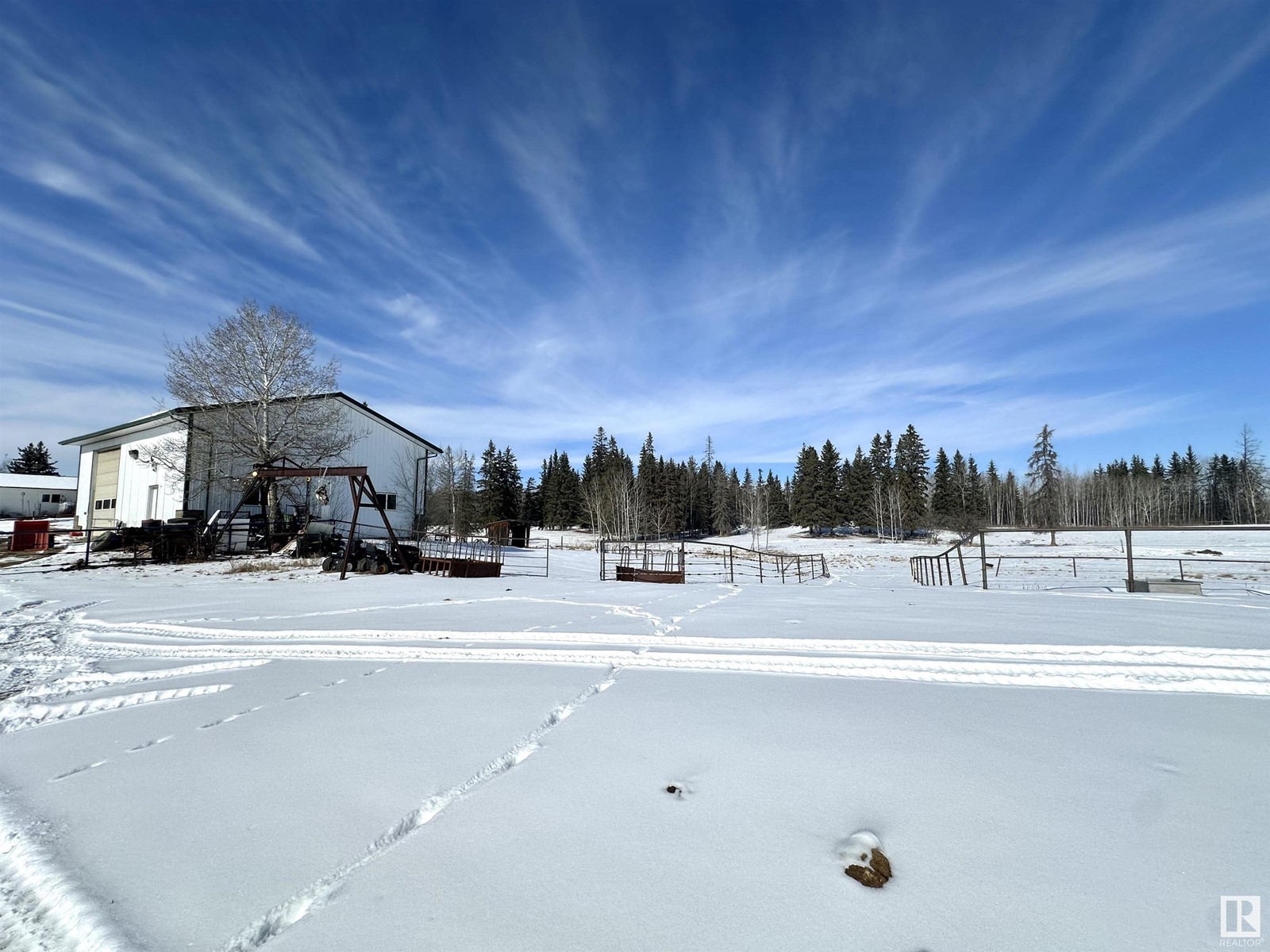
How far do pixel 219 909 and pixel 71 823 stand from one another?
4.06ft

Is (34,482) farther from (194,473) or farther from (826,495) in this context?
(826,495)

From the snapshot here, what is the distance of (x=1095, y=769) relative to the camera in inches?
112

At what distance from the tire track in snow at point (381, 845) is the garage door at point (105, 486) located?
33.8 meters

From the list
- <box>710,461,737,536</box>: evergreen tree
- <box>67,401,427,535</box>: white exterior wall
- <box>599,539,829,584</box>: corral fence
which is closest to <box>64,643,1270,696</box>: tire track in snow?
<box>599,539,829,584</box>: corral fence

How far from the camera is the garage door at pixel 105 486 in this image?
1091 inches

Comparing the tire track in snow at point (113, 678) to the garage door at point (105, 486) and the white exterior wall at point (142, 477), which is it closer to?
the white exterior wall at point (142, 477)

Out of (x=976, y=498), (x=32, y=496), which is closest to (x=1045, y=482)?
(x=976, y=498)

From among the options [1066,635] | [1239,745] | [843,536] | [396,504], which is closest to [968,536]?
[843,536]

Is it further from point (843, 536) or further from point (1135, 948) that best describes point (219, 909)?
point (843, 536)

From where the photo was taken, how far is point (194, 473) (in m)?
22.2

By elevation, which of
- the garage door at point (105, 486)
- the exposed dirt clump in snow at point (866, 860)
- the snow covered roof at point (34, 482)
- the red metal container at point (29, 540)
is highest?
the snow covered roof at point (34, 482)

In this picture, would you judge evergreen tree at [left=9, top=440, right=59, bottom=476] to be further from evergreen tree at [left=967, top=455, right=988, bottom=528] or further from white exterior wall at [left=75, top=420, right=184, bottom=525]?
evergreen tree at [left=967, top=455, right=988, bottom=528]

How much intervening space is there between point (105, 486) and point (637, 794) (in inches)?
1451

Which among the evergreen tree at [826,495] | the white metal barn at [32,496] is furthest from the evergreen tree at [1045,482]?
the white metal barn at [32,496]
